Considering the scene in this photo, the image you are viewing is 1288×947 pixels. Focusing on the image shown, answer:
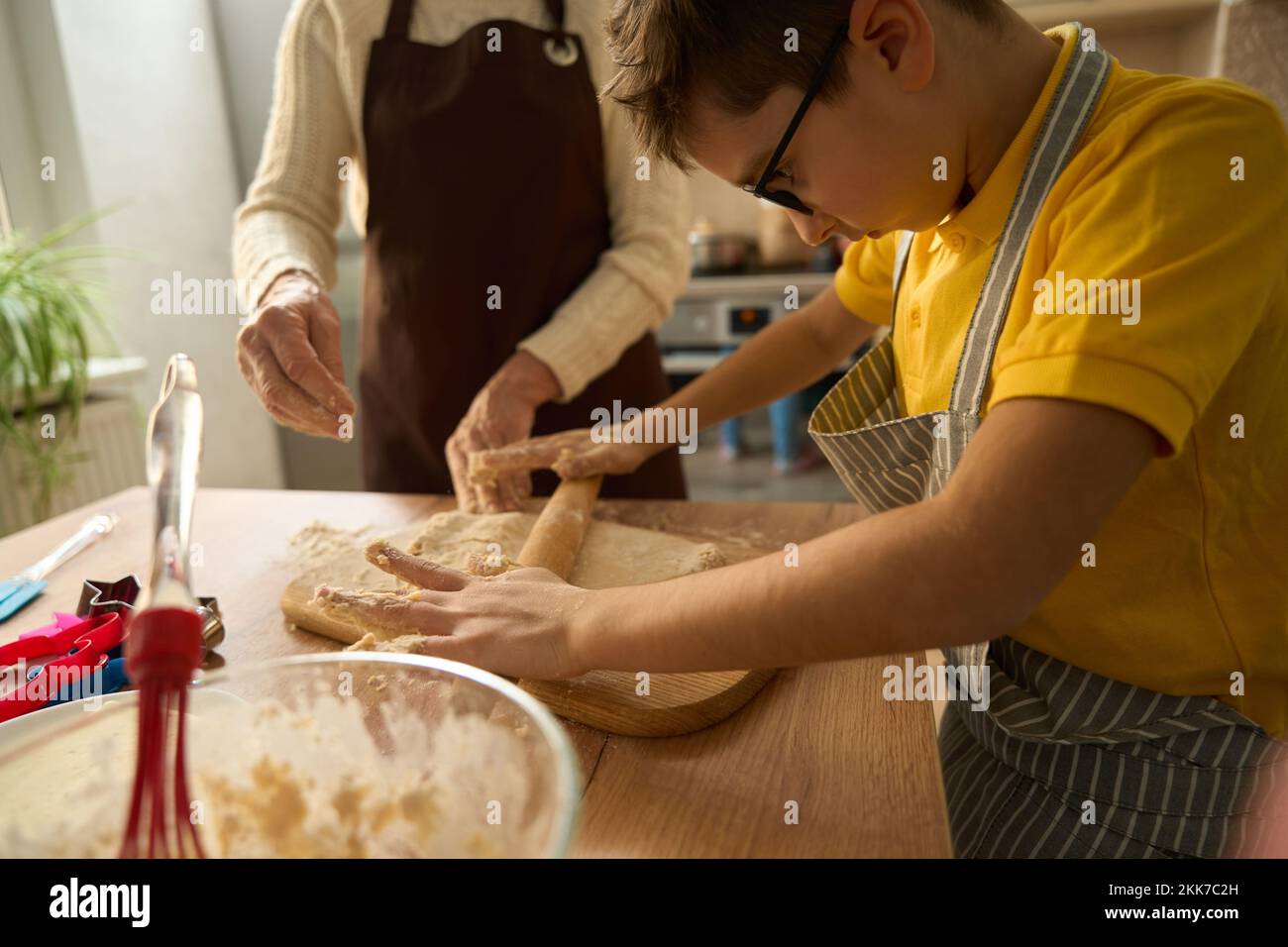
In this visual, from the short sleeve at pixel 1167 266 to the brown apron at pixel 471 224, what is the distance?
34.7 inches

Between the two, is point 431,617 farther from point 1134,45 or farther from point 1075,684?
point 1134,45

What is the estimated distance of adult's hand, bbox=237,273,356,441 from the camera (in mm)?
1095

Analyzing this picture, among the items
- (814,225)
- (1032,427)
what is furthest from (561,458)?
(1032,427)

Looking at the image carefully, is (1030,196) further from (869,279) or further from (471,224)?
(471,224)

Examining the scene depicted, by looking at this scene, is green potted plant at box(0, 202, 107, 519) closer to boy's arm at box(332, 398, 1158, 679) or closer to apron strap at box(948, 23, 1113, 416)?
boy's arm at box(332, 398, 1158, 679)

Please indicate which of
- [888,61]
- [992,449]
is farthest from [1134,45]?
[992,449]

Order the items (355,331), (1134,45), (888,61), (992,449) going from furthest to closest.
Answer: (355,331) → (1134,45) → (888,61) → (992,449)

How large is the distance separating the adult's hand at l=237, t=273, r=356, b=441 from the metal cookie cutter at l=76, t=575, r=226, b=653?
270mm

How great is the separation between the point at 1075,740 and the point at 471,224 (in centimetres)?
118

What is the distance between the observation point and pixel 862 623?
1.86ft

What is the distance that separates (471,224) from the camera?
150 centimetres

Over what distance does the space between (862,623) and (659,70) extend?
454mm

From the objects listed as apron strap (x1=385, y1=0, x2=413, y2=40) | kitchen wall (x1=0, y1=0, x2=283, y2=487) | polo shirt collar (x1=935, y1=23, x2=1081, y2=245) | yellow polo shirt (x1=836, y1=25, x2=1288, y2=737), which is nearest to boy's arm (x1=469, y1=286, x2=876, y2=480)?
yellow polo shirt (x1=836, y1=25, x2=1288, y2=737)
